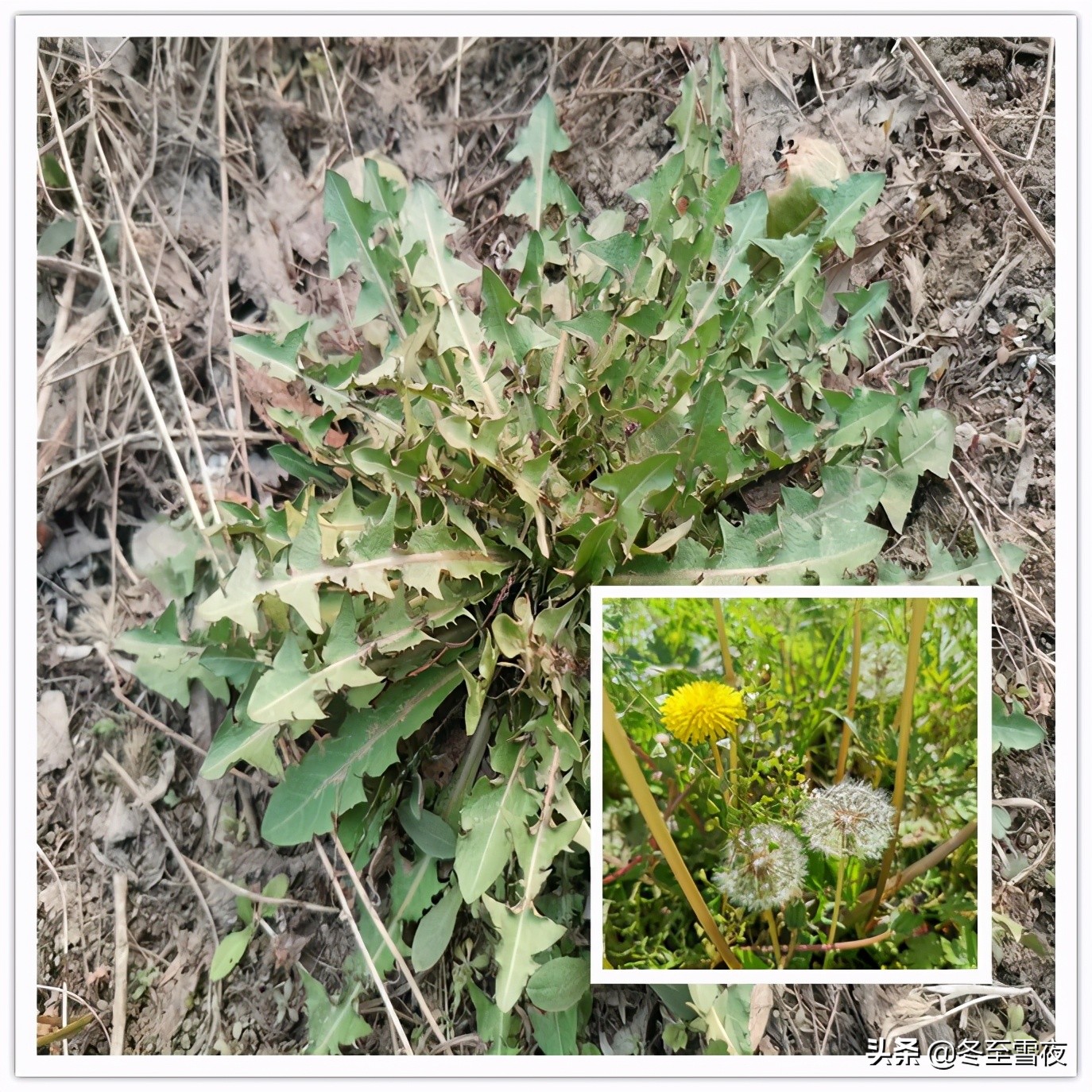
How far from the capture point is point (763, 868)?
874 mm

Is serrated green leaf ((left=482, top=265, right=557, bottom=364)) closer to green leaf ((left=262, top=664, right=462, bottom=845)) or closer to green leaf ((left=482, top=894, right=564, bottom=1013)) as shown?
green leaf ((left=262, top=664, right=462, bottom=845))

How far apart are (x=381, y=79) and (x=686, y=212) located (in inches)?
19.6

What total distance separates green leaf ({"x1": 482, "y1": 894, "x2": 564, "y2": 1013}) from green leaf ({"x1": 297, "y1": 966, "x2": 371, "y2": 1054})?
→ 0.71 feet

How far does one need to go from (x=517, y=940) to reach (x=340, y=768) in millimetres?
273

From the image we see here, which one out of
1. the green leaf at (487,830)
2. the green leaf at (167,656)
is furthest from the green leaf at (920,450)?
the green leaf at (167,656)

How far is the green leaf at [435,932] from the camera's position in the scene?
97 cm

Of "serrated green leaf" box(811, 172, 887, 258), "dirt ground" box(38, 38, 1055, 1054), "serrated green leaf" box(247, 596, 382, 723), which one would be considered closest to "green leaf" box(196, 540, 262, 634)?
"serrated green leaf" box(247, 596, 382, 723)

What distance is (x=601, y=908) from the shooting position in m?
0.89

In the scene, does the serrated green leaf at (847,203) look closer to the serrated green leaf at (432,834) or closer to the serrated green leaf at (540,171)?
the serrated green leaf at (540,171)

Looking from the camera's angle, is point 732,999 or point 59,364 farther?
point 59,364

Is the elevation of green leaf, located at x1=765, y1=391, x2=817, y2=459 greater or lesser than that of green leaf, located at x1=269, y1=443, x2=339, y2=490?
greater

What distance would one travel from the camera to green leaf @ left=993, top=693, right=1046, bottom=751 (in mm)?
960
